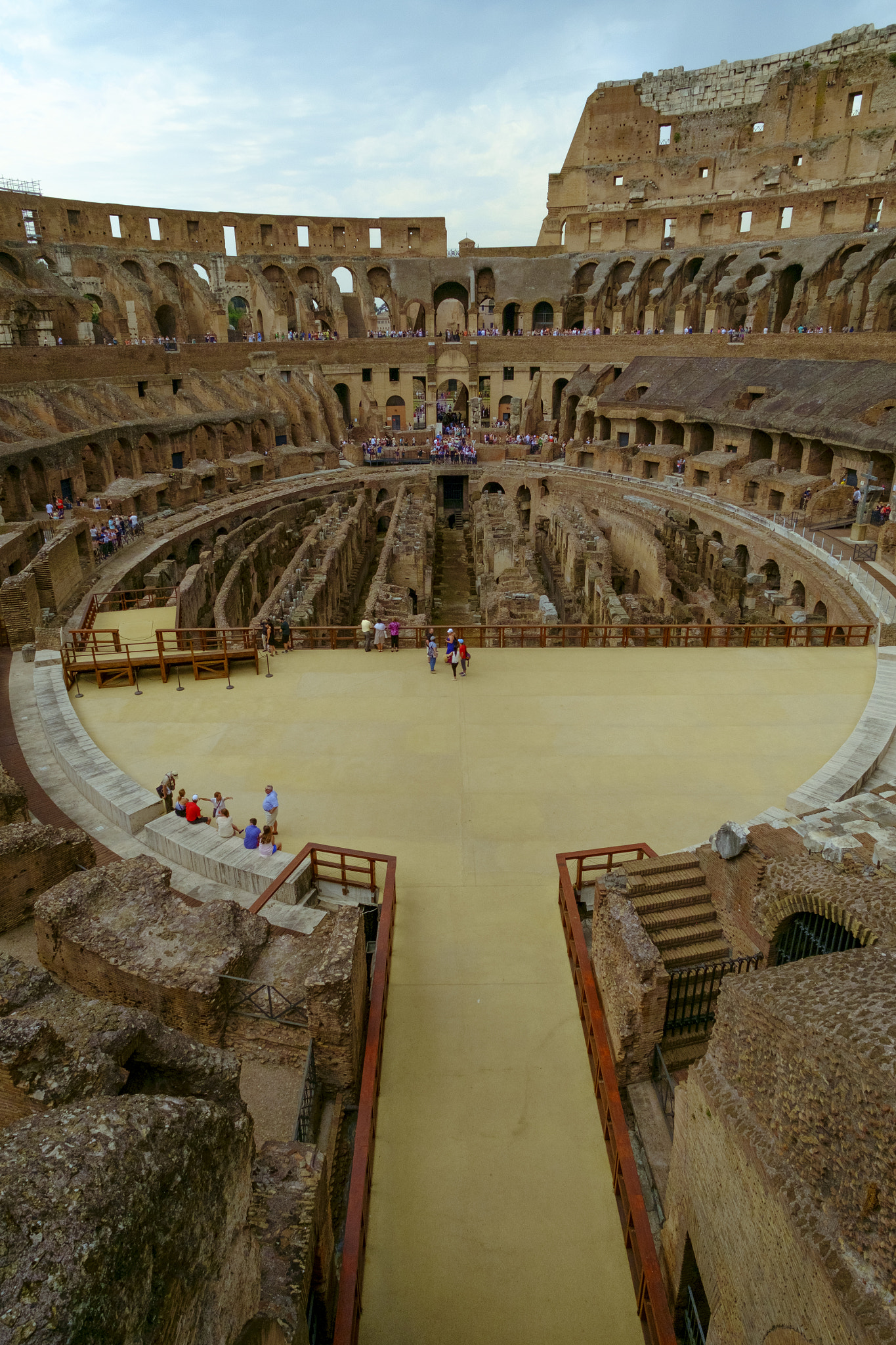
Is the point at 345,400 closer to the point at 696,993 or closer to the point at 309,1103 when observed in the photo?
the point at 696,993

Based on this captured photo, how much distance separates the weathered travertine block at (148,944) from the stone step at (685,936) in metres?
3.63

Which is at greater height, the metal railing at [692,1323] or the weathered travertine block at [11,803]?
the weathered travertine block at [11,803]

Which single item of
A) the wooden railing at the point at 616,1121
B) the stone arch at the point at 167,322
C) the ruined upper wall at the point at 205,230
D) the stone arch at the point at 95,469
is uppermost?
the ruined upper wall at the point at 205,230

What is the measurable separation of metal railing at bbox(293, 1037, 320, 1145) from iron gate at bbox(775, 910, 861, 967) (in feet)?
11.9

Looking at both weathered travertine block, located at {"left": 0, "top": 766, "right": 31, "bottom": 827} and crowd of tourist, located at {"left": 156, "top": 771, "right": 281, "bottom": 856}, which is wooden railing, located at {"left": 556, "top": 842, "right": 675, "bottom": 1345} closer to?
crowd of tourist, located at {"left": 156, "top": 771, "right": 281, "bottom": 856}

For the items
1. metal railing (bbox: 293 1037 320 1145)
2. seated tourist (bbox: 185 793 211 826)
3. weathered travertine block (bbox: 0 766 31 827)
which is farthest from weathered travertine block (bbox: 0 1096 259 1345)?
weathered travertine block (bbox: 0 766 31 827)

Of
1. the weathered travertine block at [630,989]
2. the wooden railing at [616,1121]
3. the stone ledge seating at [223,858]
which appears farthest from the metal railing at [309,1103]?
the weathered travertine block at [630,989]

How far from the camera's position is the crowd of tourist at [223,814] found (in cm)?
862

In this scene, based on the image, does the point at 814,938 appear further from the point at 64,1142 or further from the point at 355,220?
the point at 355,220

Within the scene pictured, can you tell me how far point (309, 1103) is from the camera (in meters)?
5.95

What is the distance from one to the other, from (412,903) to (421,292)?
1781 inches

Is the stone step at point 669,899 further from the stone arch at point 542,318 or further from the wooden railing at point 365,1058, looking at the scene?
the stone arch at point 542,318

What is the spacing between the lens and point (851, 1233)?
3.47 m

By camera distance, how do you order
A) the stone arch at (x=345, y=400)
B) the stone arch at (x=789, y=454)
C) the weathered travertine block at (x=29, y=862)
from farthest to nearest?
the stone arch at (x=345, y=400)
the stone arch at (x=789, y=454)
the weathered travertine block at (x=29, y=862)
